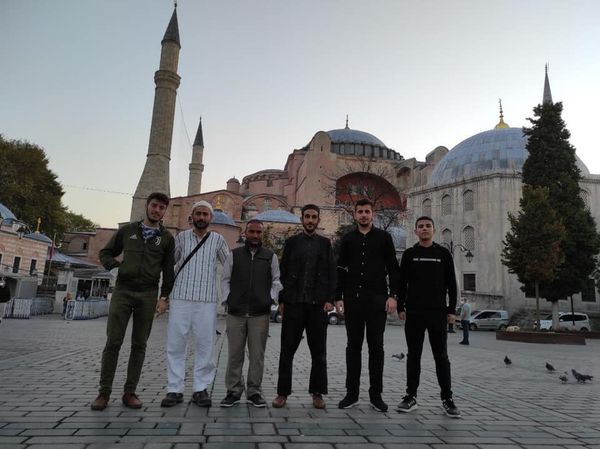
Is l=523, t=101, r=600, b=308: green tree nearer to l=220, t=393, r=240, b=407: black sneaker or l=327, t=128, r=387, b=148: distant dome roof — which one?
l=220, t=393, r=240, b=407: black sneaker

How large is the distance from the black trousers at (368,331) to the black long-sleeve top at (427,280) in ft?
0.87

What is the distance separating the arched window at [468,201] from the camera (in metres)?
30.7

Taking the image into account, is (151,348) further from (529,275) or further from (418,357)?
(529,275)

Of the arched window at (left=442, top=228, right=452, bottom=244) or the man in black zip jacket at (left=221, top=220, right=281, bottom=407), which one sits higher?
the arched window at (left=442, top=228, right=452, bottom=244)

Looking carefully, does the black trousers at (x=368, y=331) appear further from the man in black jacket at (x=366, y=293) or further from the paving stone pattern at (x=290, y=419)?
the paving stone pattern at (x=290, y=419)

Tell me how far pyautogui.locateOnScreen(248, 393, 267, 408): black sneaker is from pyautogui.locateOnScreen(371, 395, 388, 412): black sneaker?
95 centimetres

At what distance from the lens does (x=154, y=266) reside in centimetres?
402

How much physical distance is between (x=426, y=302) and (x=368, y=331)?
1.96 feet

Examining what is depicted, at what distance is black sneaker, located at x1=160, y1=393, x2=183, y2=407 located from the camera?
12.1ft

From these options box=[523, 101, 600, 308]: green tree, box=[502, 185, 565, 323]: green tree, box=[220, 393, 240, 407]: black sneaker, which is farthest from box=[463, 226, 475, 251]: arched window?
box=[220, 393, 240, 407]: black sneaker

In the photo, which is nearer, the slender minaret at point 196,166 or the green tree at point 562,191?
the green tree at point 562,191

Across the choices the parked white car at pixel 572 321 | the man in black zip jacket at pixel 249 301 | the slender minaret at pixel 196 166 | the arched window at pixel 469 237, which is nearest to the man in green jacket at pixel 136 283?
the man in black zip jacket at pixel 249 301

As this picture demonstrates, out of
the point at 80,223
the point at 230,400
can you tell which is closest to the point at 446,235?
the point at 230,400

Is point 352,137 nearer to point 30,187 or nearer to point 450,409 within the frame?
point 30,187
